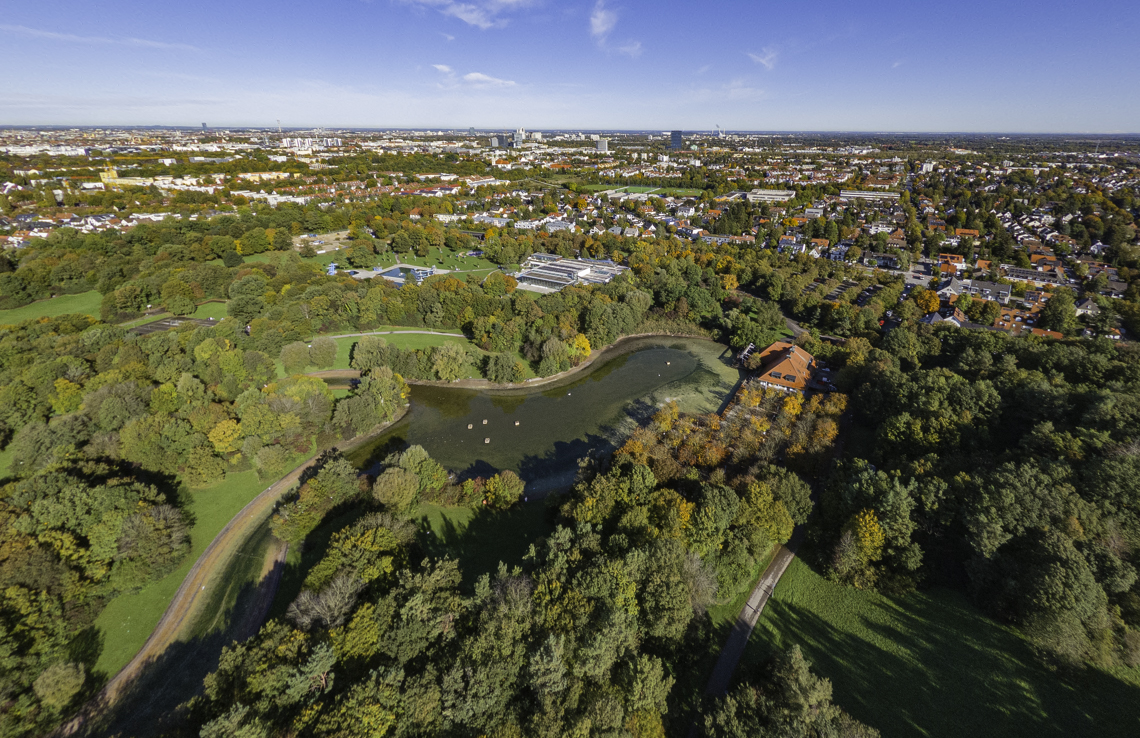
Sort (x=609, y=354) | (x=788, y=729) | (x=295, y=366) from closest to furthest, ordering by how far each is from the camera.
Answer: (x=788, y=729) → (x=295, y=366) → (x=609, y=354)

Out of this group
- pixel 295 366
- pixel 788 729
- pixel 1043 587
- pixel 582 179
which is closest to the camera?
Answer: pixel 788 729

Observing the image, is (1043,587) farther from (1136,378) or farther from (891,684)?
(1136,378)

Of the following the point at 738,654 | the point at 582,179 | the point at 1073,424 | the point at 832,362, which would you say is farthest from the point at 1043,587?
the point at 582,179

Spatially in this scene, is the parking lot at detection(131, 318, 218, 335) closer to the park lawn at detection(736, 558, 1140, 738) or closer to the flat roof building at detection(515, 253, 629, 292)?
the flat roof building at detection(515, 253, 629, 292)

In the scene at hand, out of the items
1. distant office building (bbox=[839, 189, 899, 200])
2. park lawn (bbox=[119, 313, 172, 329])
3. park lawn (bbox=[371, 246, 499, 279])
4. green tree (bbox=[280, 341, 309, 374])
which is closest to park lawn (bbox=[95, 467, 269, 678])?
green tree (bbox=[280, 341, 309, 374])

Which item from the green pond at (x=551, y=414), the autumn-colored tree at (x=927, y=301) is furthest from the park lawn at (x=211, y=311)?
the autumn-colored tree at (x=927, y=301)

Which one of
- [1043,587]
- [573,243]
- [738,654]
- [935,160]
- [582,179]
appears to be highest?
[935,160]

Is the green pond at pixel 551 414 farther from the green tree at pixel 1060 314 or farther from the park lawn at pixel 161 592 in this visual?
the green tree at pixel 1060 314
